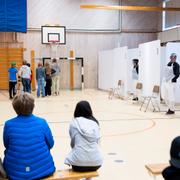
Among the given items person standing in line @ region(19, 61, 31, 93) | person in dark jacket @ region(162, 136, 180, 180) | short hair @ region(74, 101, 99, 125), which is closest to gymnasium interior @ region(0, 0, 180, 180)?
person standing in line @ region(19, 61, 31, 93)

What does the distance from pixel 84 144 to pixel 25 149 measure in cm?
63

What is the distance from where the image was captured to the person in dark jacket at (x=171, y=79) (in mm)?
9102

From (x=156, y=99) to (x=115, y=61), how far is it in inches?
164

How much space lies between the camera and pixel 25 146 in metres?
2.89

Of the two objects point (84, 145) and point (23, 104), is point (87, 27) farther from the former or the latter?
point (23, 104)

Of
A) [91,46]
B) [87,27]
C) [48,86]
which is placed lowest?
[48,86]

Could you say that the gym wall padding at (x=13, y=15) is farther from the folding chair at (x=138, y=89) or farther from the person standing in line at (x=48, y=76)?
the folding chair at (x=138, y=89)

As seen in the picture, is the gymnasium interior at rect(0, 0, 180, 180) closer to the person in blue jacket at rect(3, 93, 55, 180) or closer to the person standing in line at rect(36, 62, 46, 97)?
the person standing in line at rect(36, 62, 46, 97)

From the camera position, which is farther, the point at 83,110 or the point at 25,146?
the point at 83,110

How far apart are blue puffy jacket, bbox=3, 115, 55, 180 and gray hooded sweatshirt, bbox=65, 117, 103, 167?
1.32 ft

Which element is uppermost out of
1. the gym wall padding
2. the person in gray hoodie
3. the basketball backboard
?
the gym wall padding

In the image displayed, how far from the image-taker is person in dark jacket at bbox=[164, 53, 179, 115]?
910 centimetres

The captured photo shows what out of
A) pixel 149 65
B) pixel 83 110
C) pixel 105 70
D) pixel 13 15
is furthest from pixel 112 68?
pixel 83 110

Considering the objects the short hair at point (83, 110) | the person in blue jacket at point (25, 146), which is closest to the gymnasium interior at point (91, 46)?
the short hair at point (83, 110)
